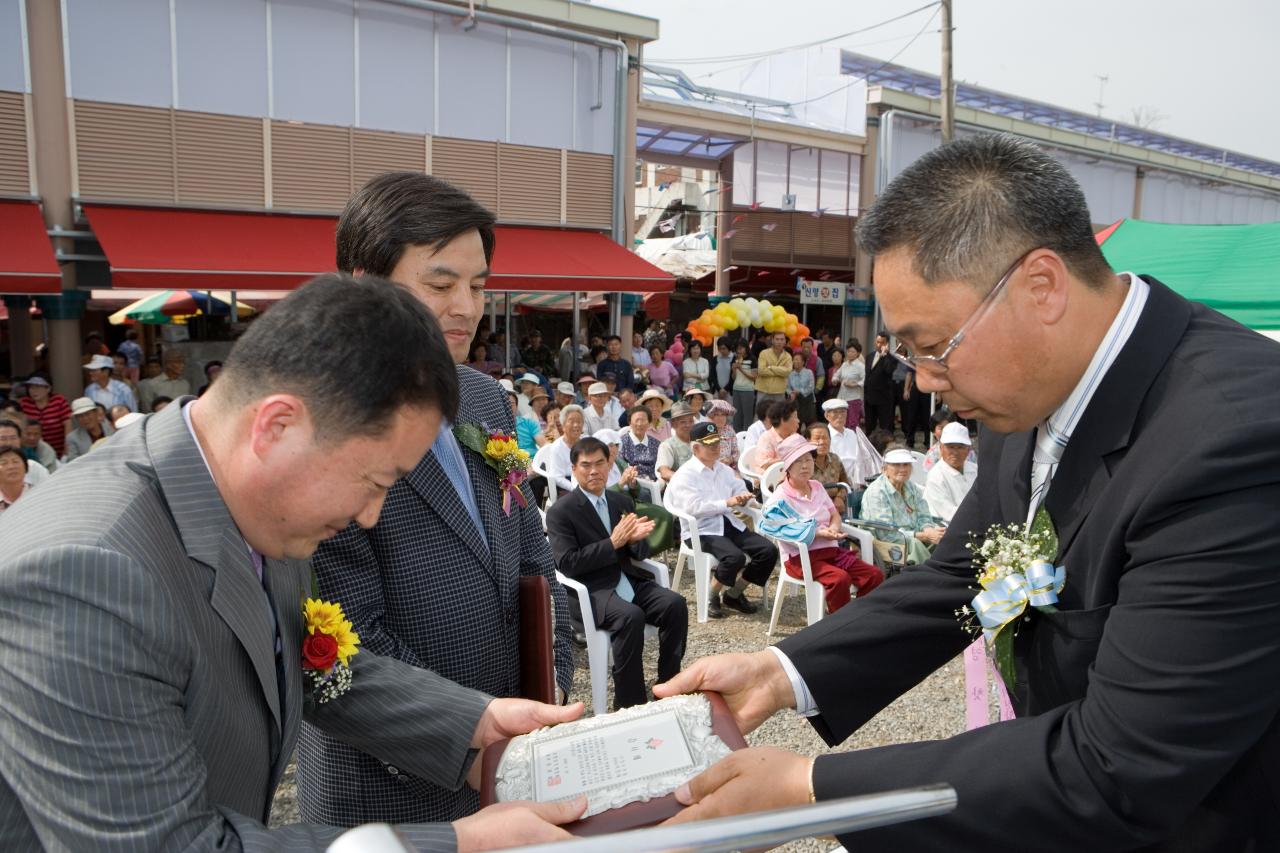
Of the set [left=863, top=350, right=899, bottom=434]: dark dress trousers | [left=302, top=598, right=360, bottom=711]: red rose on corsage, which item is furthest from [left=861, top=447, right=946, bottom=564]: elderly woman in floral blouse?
[left=863, top=350, right=899, bottom=434]: dark dress trousers

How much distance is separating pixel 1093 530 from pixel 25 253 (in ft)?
41.8

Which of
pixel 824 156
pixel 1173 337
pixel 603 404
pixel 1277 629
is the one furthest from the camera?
pixel 824 156

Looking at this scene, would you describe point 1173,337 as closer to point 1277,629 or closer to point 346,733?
point 1277,629

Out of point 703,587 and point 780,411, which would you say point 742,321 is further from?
point 703,587

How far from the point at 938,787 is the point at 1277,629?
0.77m

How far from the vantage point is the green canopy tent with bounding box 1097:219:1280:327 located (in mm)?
6398

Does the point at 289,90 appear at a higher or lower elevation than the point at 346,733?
higher

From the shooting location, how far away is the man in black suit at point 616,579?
517 cm

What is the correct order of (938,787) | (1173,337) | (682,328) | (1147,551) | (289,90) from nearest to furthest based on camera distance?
(938,787) < (1147,551) < (1173,337) < (289,90) < (682,328)

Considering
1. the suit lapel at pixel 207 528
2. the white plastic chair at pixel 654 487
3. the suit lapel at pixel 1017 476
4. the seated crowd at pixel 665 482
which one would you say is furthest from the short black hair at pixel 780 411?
the suit lapel at pixel 207 528

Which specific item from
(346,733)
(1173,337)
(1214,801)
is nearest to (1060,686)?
(1214,801)

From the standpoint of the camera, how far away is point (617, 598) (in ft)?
17.6

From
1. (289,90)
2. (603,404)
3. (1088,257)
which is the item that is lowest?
(603,404)

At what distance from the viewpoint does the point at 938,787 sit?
94 centimetres
